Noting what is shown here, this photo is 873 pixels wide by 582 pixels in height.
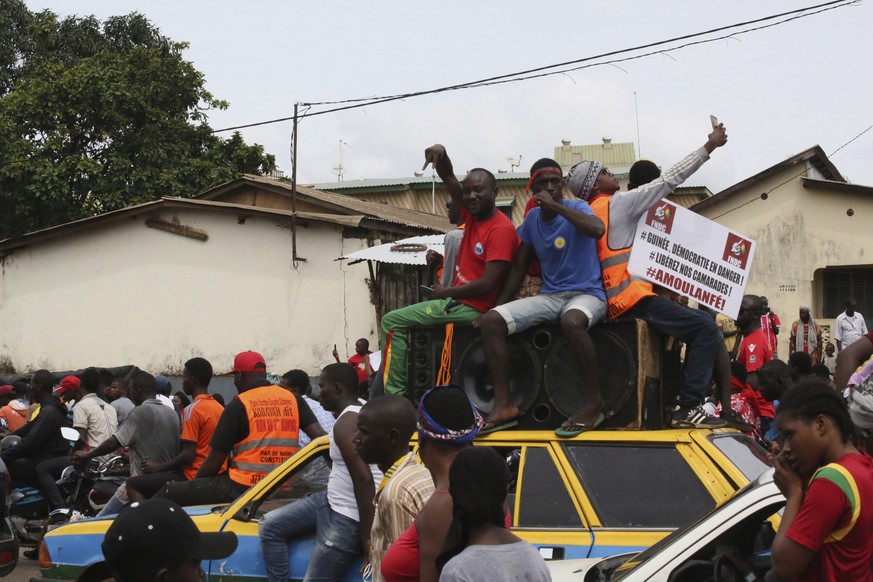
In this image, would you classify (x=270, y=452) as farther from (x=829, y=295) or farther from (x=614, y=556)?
(x=829, y=295)

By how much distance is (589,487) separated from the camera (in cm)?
588

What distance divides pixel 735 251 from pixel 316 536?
3.14 metres

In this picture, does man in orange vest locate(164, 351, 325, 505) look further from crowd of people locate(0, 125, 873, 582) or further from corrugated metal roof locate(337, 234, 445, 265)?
corrugated metal roof locate(337, 234, 445, 265)

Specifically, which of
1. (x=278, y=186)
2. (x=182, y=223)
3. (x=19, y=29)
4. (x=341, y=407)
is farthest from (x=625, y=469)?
(x=19, y=29)

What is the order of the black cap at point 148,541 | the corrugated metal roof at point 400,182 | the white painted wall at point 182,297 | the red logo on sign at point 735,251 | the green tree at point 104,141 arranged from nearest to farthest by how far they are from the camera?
1. the black cap at point 148,541
2. the red logo on sign at point 735,251
3. the white painted wall at point 182,297
4. the green tree at point 104,141
5. the corrugated metal roof at point 400,182

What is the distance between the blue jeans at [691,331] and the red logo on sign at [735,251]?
56 centimetres

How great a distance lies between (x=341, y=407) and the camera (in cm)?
637

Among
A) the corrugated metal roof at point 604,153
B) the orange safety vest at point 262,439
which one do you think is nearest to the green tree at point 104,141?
the corrugated metal roof at point 604,153

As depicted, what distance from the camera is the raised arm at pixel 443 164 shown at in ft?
23.0

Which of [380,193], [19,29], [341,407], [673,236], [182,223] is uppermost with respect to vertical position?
[19,29]

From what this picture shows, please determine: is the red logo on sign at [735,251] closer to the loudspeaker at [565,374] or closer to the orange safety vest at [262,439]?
the loudspeaker at [565,374]

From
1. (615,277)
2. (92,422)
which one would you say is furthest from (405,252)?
(615,277)

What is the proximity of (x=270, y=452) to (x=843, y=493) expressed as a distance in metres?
4.61

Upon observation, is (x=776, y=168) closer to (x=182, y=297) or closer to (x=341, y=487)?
(x=182, y=297)
